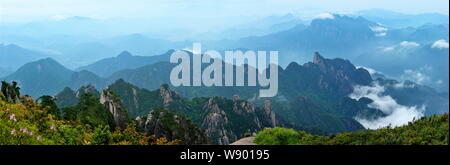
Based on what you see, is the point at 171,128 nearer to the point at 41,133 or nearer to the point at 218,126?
the point at 41,133

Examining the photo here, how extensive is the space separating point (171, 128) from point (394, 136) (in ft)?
134

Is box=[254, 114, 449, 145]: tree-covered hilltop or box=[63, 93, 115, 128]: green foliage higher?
box=[254, 114, 449, 145]: tree-covered hilltop

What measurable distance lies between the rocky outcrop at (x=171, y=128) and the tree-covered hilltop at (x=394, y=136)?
26.1m

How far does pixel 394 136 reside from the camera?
11469mm

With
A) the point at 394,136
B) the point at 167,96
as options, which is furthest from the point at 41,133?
the point at 167,96

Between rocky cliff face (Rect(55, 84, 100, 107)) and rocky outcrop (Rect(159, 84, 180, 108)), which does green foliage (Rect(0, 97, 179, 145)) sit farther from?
rocky outcrop (Rect(159, 84, 180, 108))

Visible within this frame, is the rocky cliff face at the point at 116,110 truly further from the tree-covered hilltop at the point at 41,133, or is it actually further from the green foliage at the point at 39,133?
the green foliage at the point at 39,133

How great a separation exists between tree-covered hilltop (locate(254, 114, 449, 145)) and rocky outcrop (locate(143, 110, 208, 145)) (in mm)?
26133

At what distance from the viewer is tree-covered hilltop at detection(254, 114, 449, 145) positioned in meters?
10.3

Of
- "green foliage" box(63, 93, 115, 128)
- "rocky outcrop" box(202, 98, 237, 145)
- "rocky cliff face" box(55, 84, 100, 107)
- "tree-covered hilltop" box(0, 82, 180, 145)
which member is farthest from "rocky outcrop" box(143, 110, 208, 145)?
"rocky cliff face" box(55, 84, 100, 107)

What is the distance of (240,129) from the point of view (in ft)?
444

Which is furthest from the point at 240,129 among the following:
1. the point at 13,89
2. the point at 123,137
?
the point at 123,137
